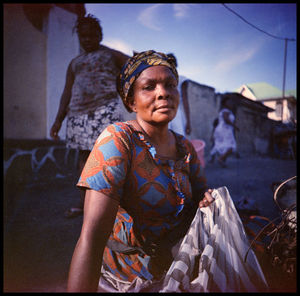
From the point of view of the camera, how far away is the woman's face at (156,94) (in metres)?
1.07

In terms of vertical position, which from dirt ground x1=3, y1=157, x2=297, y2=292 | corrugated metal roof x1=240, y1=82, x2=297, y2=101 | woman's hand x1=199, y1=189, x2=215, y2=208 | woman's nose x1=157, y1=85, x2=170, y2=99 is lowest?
dirt ground x1=3, y1=157, x2=297, y2=292

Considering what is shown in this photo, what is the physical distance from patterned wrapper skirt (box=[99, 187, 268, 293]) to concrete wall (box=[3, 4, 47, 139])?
357cm

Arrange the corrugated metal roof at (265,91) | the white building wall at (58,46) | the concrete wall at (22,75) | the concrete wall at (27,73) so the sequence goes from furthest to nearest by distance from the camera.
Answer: the concrete wall at (22,75), the concrete wall at (27,73), the white building wall at (58,46), the corrugated metal roof at (265,91)

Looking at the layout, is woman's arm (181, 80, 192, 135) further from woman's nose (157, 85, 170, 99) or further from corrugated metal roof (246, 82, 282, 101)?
woman's nose (157, 85, 170, 99)

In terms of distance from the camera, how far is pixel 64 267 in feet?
5.18

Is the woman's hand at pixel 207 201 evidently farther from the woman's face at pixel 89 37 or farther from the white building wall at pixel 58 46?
the white building wall at pixel 58 46

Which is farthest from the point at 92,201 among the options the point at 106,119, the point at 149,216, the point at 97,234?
the point at 106,119

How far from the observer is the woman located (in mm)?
896

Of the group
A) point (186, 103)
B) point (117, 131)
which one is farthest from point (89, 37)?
point (186, 103)

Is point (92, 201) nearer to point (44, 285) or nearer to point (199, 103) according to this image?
point (44, 285)

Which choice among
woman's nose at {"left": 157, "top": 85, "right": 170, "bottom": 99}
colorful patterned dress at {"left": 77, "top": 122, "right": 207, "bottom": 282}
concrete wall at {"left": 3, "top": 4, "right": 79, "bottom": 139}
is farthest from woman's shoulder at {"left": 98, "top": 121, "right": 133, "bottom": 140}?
concrete wall at {"left": 3, "top": 4, "right": 79, "bottom": 139}

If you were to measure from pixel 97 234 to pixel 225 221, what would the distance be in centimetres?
65

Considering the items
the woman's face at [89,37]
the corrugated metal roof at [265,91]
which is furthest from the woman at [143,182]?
the corrugated metal roof at [265,91]

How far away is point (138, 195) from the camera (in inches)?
39.3
